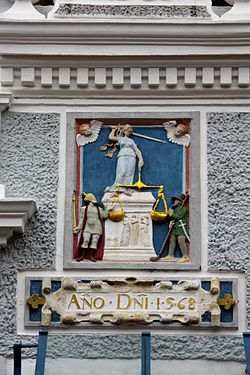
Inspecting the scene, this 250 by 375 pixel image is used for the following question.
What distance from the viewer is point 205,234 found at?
12672 mm

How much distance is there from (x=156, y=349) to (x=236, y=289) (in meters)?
0.83

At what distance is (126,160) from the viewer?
12883 mm

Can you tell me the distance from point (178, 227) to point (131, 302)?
77 centimetres

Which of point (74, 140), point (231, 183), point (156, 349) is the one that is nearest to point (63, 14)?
point (74, 140)

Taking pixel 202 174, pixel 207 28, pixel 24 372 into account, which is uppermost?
pixel 207 28

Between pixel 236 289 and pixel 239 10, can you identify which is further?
pixel 239 10

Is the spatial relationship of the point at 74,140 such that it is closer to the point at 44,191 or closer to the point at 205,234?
the point at 44,191

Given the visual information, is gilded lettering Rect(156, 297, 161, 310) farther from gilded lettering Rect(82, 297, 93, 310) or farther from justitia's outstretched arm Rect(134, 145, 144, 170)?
justitia's outstretched arm Rect(134, 145, 144, 170)

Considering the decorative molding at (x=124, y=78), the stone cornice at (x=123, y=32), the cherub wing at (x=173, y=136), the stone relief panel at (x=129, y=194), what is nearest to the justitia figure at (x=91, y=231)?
the stone relief panel at (x=129, y=194)

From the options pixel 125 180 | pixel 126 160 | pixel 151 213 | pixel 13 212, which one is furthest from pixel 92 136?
pixel 13 212

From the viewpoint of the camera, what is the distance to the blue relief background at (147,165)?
12.9 metres

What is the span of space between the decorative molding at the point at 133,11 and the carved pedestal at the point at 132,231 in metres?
1.63

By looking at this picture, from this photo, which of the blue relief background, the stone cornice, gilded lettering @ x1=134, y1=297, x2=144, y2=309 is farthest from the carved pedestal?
the stone cornice

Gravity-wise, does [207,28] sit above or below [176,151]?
above
